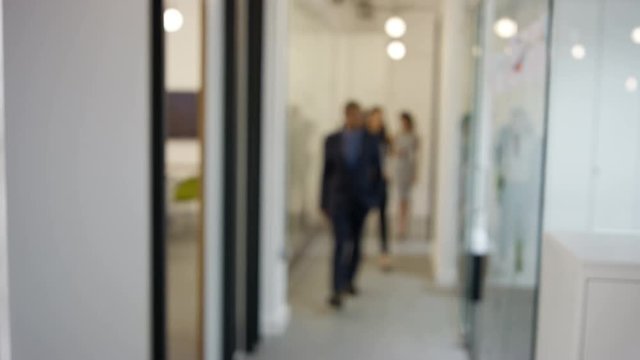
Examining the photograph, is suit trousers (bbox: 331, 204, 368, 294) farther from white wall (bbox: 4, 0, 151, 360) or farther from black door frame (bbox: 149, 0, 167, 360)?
white wall (bbox: 4, 0, 151, 360)

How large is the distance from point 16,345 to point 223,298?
1883 millimetres

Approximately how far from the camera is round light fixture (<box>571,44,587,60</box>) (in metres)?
3.35

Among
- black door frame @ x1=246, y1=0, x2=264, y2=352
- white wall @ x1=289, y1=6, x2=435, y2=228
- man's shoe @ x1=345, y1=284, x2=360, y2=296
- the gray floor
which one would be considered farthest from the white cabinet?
man's shoe @ x1=345, y1=284, x2=360, y2=296

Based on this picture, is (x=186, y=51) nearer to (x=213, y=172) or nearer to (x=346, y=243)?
(x=213, y=172)

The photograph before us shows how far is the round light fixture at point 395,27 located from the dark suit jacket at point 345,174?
7.05 feet

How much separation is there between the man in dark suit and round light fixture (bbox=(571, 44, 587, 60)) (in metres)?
2.94

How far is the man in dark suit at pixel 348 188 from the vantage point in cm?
612

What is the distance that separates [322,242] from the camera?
21.0 ft

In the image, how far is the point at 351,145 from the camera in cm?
615

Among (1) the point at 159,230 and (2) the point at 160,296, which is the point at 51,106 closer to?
(1) the point at 159,230

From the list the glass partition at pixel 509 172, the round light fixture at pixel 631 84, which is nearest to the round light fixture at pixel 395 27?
the glass partition at pixel 509 172

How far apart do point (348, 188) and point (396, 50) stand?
2687 millimetres

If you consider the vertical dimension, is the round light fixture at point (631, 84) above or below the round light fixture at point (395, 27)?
below

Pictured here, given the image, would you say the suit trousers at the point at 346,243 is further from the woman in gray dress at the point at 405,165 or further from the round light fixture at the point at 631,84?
the round light fixture at the point at 631,84
